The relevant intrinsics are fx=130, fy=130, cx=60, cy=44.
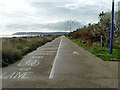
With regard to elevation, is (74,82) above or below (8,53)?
below

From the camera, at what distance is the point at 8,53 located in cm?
910

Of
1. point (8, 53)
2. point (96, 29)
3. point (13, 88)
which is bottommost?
point (13, 88)

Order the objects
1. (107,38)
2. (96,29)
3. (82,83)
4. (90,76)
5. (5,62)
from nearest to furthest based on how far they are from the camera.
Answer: (82,83) < (90,76) < (5,62) < (107,38) < (96,29)

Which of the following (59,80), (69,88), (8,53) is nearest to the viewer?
(69,88)

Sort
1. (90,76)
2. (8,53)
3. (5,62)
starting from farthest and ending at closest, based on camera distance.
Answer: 1. (8,53)
2. (5,62)
3. (90,76)

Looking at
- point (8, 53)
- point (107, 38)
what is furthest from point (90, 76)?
point (107, 38)

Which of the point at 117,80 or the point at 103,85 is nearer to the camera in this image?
the point at 103,85

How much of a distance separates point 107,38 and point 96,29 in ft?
8.09

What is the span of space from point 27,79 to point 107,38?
14.0m

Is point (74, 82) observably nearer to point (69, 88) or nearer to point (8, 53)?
point (69, 88)

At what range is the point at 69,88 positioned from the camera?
4.56 meters

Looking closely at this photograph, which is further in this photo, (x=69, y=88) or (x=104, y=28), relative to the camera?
(x=104, y=28)

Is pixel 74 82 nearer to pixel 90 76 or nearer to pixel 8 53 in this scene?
pixel 90 76

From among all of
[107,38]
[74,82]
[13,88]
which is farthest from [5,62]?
[107,38]
